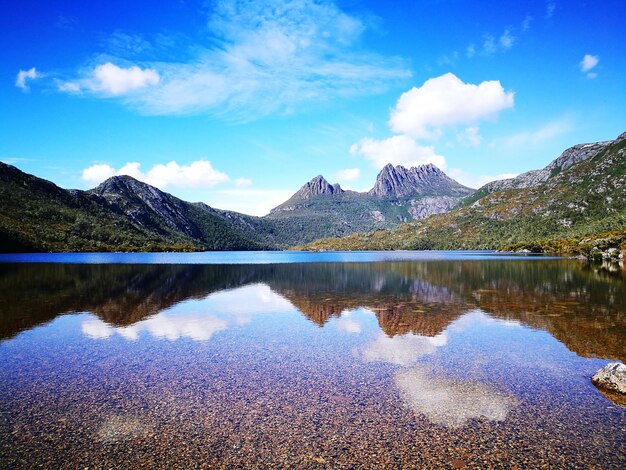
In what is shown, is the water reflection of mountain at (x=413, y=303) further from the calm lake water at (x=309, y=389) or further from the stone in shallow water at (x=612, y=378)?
the stone in shallow water at (x=612, y=378)

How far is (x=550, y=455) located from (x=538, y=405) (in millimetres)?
4873

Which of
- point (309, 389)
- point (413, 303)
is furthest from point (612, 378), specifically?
point (413, 303)

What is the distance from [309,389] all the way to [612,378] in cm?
1526

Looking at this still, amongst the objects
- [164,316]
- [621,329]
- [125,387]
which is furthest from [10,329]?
[621,329]

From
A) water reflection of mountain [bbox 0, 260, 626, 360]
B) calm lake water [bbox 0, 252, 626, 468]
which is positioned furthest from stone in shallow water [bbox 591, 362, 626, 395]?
water reflection of mountain [bbox 0, 260, 626, 360]

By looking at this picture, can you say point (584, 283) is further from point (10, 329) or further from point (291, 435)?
point (10, 329)

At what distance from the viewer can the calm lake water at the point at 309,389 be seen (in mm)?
13078

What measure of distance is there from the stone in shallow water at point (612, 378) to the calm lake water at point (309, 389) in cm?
67

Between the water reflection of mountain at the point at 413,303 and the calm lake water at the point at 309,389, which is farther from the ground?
the calm lake water at the point at 309,389

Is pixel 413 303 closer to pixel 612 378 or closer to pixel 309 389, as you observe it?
pixel 612 378

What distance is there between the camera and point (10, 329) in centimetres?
3247

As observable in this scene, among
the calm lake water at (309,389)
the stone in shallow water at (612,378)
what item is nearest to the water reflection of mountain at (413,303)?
the calm lake water at (309,389)

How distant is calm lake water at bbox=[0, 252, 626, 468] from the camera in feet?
42.9

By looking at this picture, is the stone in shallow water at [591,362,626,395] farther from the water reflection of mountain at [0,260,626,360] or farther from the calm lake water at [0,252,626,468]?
the water reflection of mountain at [0,260,626,360]
